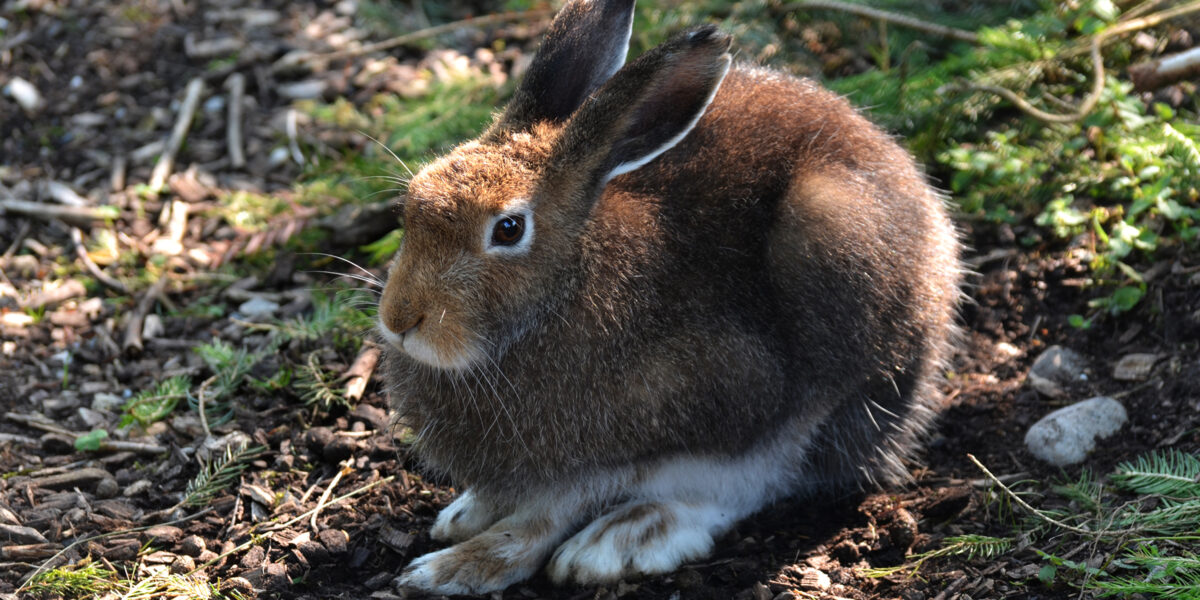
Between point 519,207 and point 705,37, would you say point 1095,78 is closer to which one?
point 705,37

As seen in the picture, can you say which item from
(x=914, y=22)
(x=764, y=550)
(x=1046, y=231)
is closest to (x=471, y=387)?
(x=764, y=550)

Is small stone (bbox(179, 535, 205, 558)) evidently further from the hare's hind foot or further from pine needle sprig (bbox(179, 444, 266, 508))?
the hare's hind foot

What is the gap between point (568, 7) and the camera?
432 centimetres

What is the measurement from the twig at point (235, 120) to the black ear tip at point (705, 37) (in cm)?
419

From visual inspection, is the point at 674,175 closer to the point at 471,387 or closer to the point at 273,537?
the point at 471,387

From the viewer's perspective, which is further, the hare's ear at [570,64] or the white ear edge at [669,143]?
the hare's ear at [570,64]

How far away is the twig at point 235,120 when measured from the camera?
23.1 feet

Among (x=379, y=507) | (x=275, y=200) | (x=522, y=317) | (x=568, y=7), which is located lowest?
(x=379, y=507)

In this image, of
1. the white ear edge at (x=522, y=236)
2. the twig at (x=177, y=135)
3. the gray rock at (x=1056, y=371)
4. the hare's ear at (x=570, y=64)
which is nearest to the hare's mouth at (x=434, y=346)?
the white ear edge at (x=522, y=236)

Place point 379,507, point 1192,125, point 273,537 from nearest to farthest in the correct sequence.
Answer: point 273,537, point 379,507, point 1192,125

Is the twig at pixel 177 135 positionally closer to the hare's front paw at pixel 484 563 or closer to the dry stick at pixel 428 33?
the dry stick at pixel 428 33

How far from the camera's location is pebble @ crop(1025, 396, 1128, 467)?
4.57m

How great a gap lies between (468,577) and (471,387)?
2.31 feet

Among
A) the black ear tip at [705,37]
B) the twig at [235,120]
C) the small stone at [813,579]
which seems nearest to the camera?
the black ear tip at [705,37]
